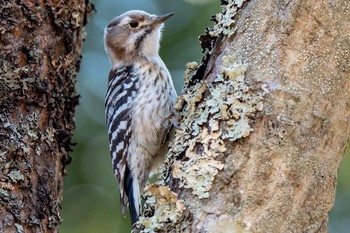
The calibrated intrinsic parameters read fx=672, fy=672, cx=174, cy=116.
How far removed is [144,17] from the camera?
4.63m

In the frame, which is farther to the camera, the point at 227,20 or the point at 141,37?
the point at 141,37

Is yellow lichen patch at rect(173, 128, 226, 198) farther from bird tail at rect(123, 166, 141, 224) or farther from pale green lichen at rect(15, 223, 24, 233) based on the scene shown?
bird tail at rect(123, 166, 141, 224)

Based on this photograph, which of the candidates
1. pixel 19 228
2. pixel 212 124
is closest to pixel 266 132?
pixel 212 124

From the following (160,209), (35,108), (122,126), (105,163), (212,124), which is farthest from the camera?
(105,163)

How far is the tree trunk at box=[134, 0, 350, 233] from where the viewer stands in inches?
91.0

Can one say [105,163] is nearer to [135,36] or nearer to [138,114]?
[135,36]

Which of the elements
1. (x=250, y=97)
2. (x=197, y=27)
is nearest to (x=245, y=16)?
(x=250, y=97)

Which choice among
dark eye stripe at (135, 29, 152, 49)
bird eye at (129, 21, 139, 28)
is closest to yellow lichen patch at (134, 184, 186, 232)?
dark eye stripe at (135, 29, 152, 49)

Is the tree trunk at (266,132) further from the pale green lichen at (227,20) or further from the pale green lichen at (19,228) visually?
the pale green lichen at (19,228)

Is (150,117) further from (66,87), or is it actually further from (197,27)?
(197,27)

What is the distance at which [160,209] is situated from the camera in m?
2.41

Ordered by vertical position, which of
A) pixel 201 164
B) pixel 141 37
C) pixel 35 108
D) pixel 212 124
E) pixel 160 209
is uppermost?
pixel 141 37

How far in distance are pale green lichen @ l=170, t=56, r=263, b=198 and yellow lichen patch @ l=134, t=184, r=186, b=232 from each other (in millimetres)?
67

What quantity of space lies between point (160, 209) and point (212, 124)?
0.38 metres
